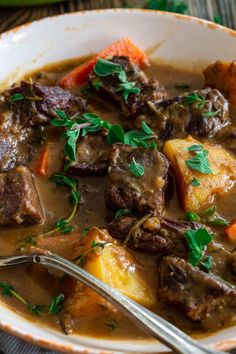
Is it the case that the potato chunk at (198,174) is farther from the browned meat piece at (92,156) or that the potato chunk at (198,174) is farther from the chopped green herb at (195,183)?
the browned meat piece at (92,156)

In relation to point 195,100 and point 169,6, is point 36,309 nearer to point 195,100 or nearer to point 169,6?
point 195,100

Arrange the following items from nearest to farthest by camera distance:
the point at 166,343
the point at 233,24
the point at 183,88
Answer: the point at 166,343 → the point at 183,88 → the point at 233,24

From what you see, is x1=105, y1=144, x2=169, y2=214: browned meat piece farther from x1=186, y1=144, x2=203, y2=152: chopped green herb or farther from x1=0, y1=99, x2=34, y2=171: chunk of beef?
x1=0, y1=99, x2=34, y2=171: chunk of beef

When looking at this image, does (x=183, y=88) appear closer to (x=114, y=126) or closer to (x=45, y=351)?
(x=114, y=126)

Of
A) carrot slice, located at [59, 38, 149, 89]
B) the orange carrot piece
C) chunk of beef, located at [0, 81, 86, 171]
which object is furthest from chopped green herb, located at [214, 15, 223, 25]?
the orange carrot piece

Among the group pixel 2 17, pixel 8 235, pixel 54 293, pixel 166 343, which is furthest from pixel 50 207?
pixel 2 17

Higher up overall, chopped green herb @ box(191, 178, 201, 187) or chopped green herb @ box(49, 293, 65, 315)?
chopped green herb @ box(191, 178, 201, 187)

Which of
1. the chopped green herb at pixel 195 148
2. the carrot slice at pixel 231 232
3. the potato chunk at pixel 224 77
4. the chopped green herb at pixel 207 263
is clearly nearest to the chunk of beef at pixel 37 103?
the chopped green herb at pixel 195 148
